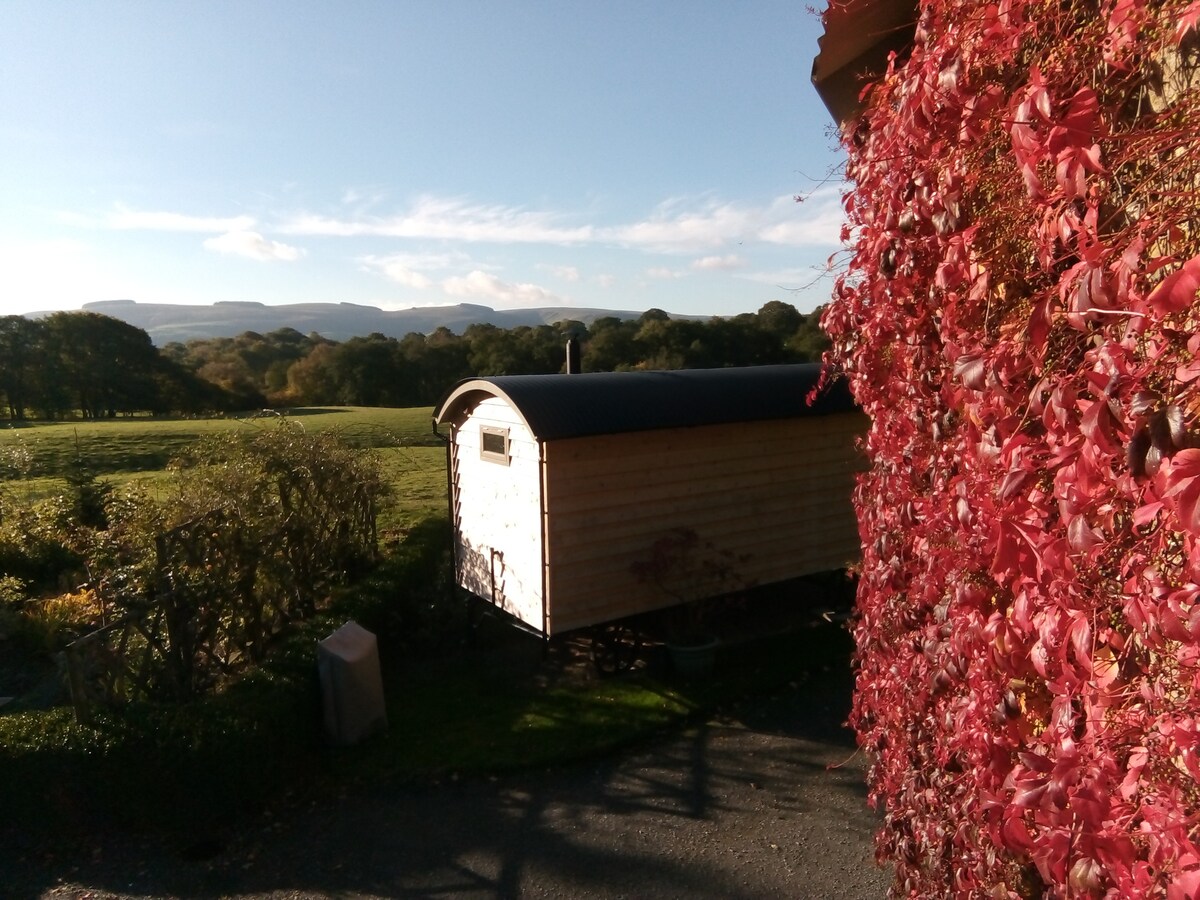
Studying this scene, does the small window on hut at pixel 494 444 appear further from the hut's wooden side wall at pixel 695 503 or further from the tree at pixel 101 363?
the tree at pixel 101 363

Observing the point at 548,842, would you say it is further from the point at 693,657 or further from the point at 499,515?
the point at 499,515

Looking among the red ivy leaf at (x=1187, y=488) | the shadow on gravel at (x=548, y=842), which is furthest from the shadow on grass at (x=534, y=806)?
the red ivy leaf at (x=1187, y=488)

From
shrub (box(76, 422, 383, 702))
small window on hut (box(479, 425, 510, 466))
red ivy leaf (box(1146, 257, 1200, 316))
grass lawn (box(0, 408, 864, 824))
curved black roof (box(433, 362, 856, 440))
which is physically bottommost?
grass lawn (box(0, 408, 864, 824))

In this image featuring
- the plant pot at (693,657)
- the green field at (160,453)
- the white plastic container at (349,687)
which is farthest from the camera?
the green field at (160,453)

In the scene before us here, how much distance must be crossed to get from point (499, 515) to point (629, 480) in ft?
5.39

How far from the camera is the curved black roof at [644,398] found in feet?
27.2

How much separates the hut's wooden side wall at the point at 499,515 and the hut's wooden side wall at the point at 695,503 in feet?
1.20

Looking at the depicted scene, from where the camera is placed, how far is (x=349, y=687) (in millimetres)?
7543

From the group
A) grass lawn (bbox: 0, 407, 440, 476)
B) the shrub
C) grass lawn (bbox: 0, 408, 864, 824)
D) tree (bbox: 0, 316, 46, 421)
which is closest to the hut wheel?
grass lawn (bbox: 0, 408, 864, 824)

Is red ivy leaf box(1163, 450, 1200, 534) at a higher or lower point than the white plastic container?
higher

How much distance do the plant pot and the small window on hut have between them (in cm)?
282

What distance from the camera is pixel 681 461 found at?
909cm

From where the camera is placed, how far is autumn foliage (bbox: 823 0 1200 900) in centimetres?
148

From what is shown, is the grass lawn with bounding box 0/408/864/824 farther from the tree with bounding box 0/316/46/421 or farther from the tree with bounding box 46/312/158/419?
the tree with bounding box 46/312/158/419
